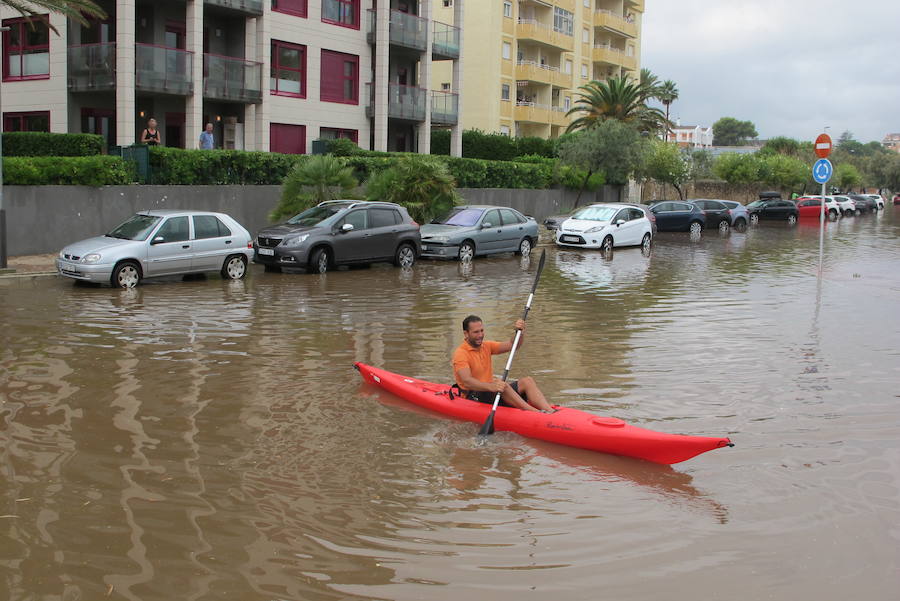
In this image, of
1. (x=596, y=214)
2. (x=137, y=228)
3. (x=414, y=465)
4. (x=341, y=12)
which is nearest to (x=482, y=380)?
(x=414, y=465)

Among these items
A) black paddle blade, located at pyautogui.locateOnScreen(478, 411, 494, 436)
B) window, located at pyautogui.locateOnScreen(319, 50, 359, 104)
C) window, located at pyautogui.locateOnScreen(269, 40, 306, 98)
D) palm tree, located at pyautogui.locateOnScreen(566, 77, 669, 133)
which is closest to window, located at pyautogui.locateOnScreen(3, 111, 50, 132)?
window, located at pyautogui.locateOnScreen(269, 40, 306, 98)

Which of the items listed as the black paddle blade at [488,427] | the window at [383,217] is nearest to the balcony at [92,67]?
the window at [383,217]

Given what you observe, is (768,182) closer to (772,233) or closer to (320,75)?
(772,233)

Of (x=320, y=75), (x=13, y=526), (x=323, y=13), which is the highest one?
(x=323, y=13)

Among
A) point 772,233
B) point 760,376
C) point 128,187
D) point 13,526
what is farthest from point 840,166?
point 13,526

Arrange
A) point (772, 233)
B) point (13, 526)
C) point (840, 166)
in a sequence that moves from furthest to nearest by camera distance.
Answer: point (840, 166), point (772, 233), point (13, 526)

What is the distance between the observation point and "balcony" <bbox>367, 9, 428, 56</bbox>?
38188 millimetres

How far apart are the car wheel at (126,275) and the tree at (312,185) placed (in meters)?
7.71

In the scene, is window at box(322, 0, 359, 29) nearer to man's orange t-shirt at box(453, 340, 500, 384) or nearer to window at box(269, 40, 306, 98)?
window at box(269, 40, 306, 98)

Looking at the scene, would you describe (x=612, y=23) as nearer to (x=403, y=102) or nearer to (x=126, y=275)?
(x=403, y=102)

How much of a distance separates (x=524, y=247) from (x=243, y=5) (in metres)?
13.2

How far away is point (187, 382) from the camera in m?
10.3

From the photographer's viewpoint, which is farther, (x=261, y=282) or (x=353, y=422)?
(x=261, y=282)

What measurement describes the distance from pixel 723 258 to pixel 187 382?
70.8 feet
